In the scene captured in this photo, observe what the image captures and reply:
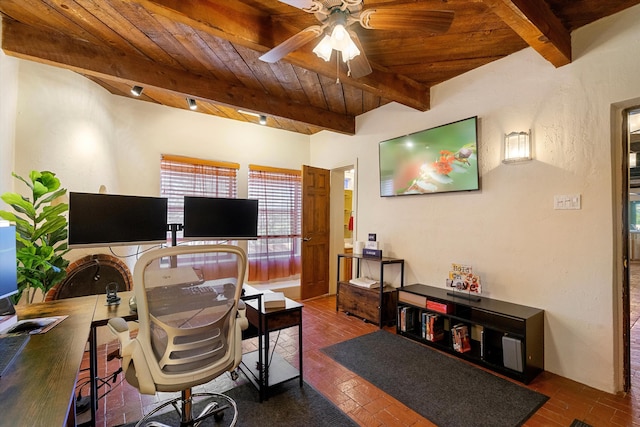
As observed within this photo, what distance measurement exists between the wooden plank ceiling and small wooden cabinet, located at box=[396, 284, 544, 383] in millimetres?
2083

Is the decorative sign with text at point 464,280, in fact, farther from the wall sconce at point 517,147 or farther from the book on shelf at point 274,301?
the book on shelf at point 274,301

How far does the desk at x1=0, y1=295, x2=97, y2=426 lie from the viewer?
872 millimetres

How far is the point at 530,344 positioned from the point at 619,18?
254cm

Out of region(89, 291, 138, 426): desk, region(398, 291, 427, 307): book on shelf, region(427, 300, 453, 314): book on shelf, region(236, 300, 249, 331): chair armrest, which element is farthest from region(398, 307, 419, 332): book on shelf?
region(89, 291, 138, 426): desk

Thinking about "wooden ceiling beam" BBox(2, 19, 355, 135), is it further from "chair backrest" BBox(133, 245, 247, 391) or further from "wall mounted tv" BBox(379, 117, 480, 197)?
"chair backrest" BBox(133, 245, 247, 391)

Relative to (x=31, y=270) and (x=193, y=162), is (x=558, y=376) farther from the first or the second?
(x=193, y=162)

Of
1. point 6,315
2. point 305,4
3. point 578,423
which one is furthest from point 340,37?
point 578,423

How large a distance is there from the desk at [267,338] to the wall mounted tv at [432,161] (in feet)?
6.77

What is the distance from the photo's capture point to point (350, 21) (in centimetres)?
181

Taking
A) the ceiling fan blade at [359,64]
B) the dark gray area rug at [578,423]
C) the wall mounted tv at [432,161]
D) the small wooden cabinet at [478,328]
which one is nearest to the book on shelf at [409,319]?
the small wooden cabinet at [478,328]

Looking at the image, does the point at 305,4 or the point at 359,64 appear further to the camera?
the point at 359,64

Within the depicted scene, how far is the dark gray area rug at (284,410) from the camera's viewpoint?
1.88 meters

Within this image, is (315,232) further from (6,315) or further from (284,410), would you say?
(6,315)

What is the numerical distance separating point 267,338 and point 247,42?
2.13 m
